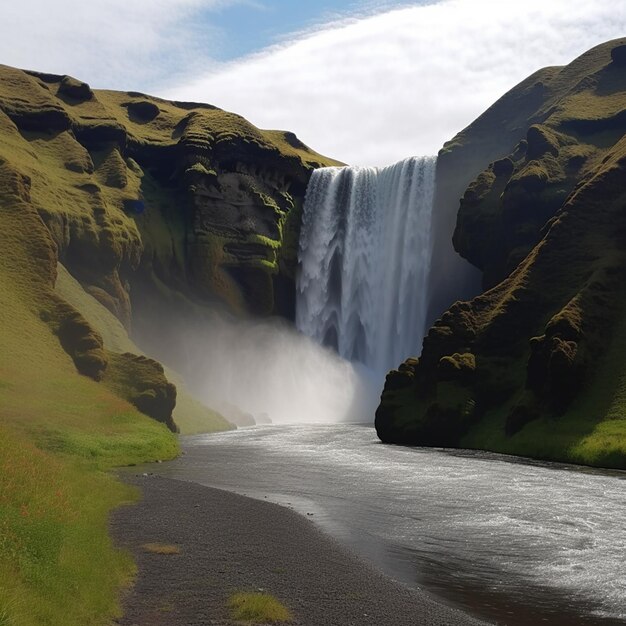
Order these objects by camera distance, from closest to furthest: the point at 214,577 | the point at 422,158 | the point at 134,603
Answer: the point at 134,603 < the point at 214,577 < the point at 422,158

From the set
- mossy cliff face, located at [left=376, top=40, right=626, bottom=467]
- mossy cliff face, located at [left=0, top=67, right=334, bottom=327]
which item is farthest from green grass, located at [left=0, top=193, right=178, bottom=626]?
mossy cliff face, located at [left=376, top=40, right=626, bottom=467]

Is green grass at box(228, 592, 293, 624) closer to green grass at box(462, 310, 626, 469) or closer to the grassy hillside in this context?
the grassy hillside

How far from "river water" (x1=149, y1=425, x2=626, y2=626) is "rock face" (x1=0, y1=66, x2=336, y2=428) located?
61502 mm

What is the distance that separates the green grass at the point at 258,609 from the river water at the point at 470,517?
4725mm

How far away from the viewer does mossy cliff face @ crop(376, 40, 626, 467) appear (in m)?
56.8

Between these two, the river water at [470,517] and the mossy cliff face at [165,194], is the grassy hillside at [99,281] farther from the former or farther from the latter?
the river water at [470,517]

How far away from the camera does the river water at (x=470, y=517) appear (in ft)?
63.4

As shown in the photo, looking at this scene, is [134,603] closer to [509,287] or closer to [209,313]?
[509,287]

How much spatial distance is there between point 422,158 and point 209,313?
44.7m

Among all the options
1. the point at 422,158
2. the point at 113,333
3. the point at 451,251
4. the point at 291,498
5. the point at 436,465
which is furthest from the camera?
the point at 422,158

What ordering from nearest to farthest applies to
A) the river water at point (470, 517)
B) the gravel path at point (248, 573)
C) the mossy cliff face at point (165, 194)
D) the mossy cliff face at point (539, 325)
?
the gravel path at point (248, 573) → the river water at point (470, 517) → the mossy cliff face at point (539, 325) → the mossy cliff face at point (165, 194)

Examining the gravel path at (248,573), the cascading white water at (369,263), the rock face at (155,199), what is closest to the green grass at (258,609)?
the gravel path at (248,573)

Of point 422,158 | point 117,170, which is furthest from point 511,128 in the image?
point 117,170

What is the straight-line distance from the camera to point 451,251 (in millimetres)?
114812
